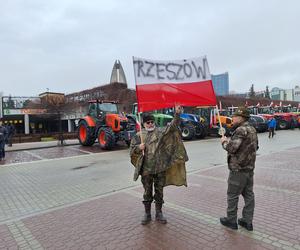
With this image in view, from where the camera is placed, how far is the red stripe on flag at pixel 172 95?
4.77 metres

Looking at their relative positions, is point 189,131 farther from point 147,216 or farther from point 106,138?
point 147,216

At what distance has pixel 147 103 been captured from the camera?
4.80 meters

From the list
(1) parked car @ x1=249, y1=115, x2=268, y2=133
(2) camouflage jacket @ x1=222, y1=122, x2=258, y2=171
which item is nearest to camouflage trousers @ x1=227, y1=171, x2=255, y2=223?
(2) camouflage jacket @ x1=222, y1=122, x2=258, y2=171

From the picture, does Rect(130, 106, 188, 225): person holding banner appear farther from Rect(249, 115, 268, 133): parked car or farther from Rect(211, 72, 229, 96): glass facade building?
Rect(211, 72, 229, 96): glass facade building

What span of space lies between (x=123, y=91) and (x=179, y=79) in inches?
1310

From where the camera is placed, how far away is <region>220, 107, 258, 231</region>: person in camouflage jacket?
13.0 feet

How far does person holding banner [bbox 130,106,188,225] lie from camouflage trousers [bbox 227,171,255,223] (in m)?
0.78

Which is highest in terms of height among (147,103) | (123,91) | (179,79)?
(123,91)

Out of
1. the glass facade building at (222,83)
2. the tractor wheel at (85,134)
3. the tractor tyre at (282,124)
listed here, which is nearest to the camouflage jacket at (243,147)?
the tractor wheel at (85,134)

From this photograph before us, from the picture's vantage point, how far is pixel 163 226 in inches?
175

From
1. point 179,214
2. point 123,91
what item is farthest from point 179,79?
point 123,91

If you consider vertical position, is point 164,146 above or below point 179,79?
below

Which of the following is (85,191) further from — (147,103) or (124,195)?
(147,103)

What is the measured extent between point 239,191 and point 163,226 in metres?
1.24
